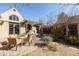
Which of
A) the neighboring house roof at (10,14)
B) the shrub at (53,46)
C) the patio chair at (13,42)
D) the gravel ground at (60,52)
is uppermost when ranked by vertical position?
the neighboring house roof at (10,14)

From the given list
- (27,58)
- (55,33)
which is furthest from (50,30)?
(27,58)

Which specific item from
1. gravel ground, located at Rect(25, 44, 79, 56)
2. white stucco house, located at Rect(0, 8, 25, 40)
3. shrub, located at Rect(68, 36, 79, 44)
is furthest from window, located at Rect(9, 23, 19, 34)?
shrub, located at Rect(68, 36, 79, 44)

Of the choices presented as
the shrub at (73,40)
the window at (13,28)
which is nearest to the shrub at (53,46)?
the shrub at (73,40)

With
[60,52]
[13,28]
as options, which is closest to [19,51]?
[13,28]

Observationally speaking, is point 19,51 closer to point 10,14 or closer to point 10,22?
point 10,22

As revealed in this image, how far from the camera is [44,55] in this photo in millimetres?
10211

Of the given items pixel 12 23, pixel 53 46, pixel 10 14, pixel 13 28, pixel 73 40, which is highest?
pixel 10 14

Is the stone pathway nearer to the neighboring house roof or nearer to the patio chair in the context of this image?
the patio chair

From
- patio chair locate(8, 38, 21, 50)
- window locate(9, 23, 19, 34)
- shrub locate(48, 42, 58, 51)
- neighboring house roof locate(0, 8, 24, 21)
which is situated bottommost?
shrub locate(48, 42, 58, 51)

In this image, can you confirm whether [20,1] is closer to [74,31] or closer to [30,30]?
[30,30]

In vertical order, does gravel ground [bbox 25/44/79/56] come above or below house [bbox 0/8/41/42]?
below

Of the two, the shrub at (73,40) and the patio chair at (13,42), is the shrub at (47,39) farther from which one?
the patio chair at (13,42)

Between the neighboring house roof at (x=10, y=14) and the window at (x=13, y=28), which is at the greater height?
the neighboring house roof at (x=10, y=14)

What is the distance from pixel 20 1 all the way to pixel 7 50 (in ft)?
3.90
